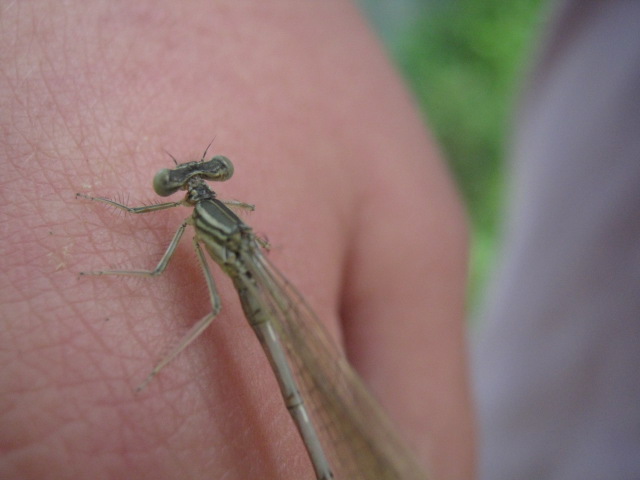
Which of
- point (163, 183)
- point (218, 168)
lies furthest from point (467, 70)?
point (163, 183)

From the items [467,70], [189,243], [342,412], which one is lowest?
[342,412]

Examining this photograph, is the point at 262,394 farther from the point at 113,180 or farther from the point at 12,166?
the point at 12,166

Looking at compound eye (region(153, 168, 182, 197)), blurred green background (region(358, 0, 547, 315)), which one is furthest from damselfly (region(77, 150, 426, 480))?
blurred green background (region(358, 0, 547, 315))

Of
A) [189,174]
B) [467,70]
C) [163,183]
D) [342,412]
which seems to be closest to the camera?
[163,183]

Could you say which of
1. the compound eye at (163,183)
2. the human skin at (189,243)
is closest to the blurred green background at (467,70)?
the human skin at (189,243)

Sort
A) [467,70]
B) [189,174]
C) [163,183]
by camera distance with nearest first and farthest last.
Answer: [163,183] < [189,174] < [467,70]

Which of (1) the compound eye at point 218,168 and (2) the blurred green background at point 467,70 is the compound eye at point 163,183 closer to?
(1) the compound eye at point 218,168

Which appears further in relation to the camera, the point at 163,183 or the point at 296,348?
the point at 296,348

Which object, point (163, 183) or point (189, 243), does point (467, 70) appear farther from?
point (163, 183)
